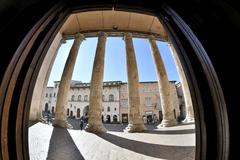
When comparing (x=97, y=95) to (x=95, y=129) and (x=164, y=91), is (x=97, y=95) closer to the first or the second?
(x=95, y=129)

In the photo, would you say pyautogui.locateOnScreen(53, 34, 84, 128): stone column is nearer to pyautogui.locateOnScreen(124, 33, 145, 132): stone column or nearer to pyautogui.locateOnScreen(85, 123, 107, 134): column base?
pyautogui.locateOnScreen(85, 123, 107, 134): column base

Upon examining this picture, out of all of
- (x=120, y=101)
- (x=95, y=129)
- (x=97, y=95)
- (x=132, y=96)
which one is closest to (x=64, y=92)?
(x=97, y=95)

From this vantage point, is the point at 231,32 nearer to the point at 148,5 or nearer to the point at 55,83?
the point at 148,5

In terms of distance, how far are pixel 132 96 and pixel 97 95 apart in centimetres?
280

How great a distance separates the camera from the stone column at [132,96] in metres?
10.5

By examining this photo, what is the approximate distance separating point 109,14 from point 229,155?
14335mm

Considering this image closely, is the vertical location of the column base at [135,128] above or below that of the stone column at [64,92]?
below

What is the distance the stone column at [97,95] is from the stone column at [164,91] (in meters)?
5.19

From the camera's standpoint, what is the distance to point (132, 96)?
38.1 ft

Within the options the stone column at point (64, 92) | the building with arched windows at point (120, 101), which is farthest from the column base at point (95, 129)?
the building with arched windows at point (120, 101)

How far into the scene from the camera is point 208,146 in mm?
1926

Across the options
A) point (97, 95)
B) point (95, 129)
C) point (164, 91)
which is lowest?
point (95, 129)

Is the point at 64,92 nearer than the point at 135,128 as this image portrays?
No

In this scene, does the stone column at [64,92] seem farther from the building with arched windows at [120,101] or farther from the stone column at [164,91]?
the building with arched windows at [120,101]
